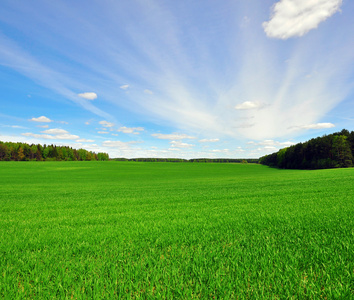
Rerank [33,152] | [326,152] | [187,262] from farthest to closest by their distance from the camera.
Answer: [33,152] < [326,152] < [187,262]

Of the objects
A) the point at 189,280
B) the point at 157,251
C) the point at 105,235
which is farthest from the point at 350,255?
the point at 105,235

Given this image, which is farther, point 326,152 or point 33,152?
point 33,152

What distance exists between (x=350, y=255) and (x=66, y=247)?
19.5ft

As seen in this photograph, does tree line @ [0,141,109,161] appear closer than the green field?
No

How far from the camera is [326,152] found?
75.2 m

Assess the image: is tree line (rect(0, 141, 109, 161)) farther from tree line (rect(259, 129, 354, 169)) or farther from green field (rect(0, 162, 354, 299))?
green field (rect(0, 162, 354, 299))

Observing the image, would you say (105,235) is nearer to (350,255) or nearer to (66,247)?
(66,247)

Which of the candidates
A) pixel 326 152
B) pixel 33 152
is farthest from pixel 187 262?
pixel 33 152

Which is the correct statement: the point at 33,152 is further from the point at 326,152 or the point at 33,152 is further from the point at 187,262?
the point at 326,152

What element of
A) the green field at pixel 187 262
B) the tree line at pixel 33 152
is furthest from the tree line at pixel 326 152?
the tree line at pixel 33 152

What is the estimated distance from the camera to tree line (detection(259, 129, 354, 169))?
225ft

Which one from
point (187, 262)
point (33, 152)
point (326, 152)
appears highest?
point (326, 152)

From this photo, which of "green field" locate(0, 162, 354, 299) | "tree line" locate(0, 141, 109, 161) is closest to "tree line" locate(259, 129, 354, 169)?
"green field" locate(0, 162, 354, 299)

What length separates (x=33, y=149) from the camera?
130625 millimetres
